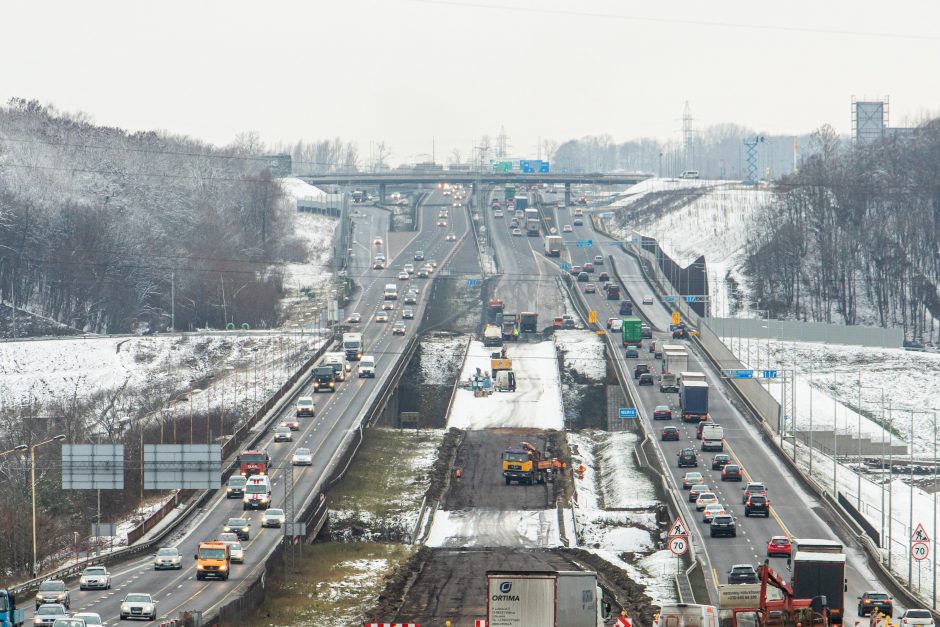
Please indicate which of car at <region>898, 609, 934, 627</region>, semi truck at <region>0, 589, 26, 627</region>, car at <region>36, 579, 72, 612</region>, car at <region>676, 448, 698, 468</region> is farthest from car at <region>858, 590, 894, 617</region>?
car at <region>676, 448, 698, 468</region>

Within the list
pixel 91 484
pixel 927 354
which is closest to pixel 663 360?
pixel 927 354

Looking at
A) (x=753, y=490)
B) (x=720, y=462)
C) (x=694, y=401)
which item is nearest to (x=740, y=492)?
(x=753, y=490)

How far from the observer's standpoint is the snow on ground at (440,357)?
14225cm

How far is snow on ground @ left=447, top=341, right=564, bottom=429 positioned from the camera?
411 feet

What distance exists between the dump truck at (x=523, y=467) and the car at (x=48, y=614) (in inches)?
1922

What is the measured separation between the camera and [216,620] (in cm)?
5425

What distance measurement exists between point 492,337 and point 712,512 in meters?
73.9

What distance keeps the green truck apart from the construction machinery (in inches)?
4105

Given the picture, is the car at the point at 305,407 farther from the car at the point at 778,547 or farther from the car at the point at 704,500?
the car at the point at 778,547

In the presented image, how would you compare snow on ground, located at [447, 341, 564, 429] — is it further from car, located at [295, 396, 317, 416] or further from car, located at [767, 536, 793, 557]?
car, located at [767, 536, 793, 557]

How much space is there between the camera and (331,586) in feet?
230

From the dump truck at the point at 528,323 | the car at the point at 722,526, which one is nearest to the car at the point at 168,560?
the car at the point at 722,526

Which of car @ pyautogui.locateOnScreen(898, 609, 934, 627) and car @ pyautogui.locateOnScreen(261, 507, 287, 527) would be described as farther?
car @ pyautogui.locateOnScreen(261, 507, 287, 527)

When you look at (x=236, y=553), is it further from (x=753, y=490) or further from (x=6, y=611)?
(x=753, y=490)
